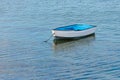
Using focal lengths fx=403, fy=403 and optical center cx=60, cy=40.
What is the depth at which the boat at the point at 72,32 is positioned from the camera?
4769cm

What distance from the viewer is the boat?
4769 centimetres

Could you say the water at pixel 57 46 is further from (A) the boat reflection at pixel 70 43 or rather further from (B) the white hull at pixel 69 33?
(B) the white hull at pixel 69 33

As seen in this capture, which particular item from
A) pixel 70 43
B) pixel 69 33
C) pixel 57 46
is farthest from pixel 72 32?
pixel 57 46

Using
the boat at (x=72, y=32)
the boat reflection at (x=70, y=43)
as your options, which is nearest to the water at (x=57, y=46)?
the boat reflection at (x=70, y=43)

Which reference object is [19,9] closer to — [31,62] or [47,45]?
[47,45]

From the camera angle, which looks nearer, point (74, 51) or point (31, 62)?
point (31, 62)

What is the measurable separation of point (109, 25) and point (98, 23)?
2.55m

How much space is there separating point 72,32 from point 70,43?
1.58m

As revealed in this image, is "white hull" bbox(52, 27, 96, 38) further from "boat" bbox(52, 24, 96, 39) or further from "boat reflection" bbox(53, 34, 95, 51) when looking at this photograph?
"boat reflection" bbox(53, 34, 95, 51)

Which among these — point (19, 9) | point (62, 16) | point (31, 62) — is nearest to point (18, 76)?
point (31, 62)

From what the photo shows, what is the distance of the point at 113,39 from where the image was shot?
48125 millimetres

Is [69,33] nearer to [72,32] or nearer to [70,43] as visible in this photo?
[72,32]

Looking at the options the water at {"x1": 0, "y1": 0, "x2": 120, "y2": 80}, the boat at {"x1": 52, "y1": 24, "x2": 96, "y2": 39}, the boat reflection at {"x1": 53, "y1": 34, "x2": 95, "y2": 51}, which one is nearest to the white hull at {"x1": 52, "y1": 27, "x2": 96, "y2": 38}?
the boat at {"x1": 52, "y1": 24, "x2": 96, "y2": 39}

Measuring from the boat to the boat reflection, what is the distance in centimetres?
49
